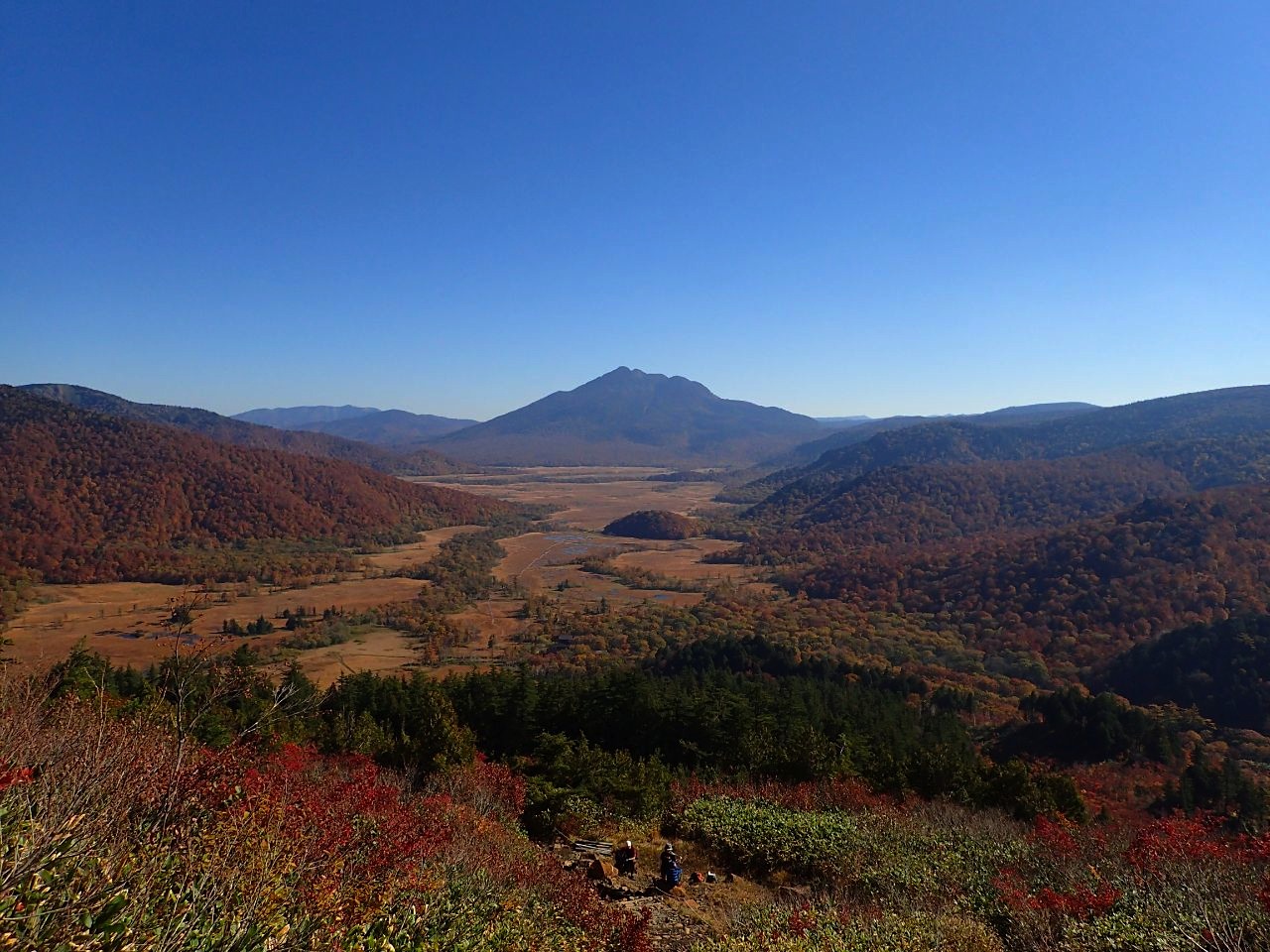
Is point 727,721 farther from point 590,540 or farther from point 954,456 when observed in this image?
point 954,456

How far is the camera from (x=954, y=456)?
5960 inches

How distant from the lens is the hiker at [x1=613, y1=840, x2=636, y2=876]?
12.1 m

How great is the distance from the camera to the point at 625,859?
486 inches

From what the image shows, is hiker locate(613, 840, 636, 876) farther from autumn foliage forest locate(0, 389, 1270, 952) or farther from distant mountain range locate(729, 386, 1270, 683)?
distant mountain range locate(729, 386, 1270, 683)

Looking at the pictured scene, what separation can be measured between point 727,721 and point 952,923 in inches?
529

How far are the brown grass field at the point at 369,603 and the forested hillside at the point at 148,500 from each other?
20.8 feet

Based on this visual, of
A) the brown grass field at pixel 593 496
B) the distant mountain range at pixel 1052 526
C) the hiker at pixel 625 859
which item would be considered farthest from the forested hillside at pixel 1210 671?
the brown grass field at pixel 593 496

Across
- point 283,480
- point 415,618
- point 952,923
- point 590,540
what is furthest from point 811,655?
point 283,480

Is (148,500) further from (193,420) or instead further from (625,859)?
(193,420)

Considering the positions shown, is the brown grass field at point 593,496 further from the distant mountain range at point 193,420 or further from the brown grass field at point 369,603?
the distant mountain range at point 193,420

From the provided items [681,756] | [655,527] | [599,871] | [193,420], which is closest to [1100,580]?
[681,756]

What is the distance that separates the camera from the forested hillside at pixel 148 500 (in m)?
67.4

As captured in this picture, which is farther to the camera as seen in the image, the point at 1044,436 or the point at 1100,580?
the point at 1044,436

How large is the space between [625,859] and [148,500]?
87618 mm
